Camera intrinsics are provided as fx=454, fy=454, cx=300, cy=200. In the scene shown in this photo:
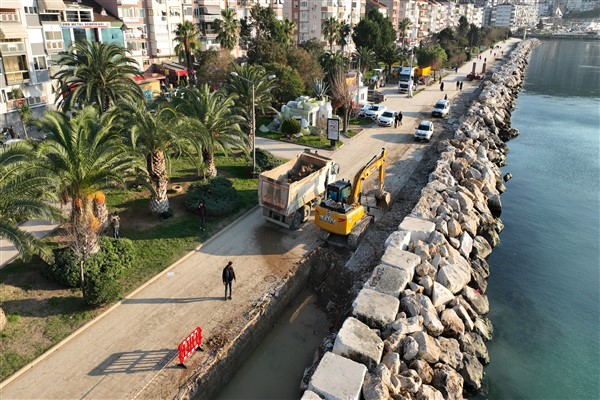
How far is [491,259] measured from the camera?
2647 centimetres

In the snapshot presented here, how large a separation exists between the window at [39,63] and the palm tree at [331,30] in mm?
53675

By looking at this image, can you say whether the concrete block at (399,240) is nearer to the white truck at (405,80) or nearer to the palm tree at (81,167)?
the palm tree at (81,167)

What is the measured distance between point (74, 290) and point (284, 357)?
8857 mm

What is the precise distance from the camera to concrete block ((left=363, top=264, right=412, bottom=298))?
1789cm

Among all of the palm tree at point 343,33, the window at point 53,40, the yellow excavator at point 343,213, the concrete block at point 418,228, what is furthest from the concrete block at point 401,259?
the palm tree at point 343,33

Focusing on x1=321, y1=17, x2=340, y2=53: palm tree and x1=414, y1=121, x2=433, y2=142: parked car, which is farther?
x1=321, y1=17, x2=340, y2=53: palm tree

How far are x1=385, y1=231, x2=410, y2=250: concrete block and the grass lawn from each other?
8.70m

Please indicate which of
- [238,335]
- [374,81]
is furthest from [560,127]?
[238,335]

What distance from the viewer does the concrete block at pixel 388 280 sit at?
17891 millimetres

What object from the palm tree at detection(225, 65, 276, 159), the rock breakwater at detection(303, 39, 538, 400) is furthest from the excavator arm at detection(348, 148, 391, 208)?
the palm tree at detection(225, 65, 276, 159)

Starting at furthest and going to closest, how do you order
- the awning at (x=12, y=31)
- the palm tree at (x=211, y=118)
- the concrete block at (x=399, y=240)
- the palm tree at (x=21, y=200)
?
the awning at (x=12, y=31)
the palm tree at (x=211, y=118)
the concrete block at (x=399, y=240)
the palm tree at (x=21, y=200)

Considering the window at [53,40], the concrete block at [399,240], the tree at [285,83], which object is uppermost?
the window at [53,40]

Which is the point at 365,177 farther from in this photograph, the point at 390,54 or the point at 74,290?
the point at 390,54

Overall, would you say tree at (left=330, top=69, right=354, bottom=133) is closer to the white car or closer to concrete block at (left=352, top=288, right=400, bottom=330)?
the white car
